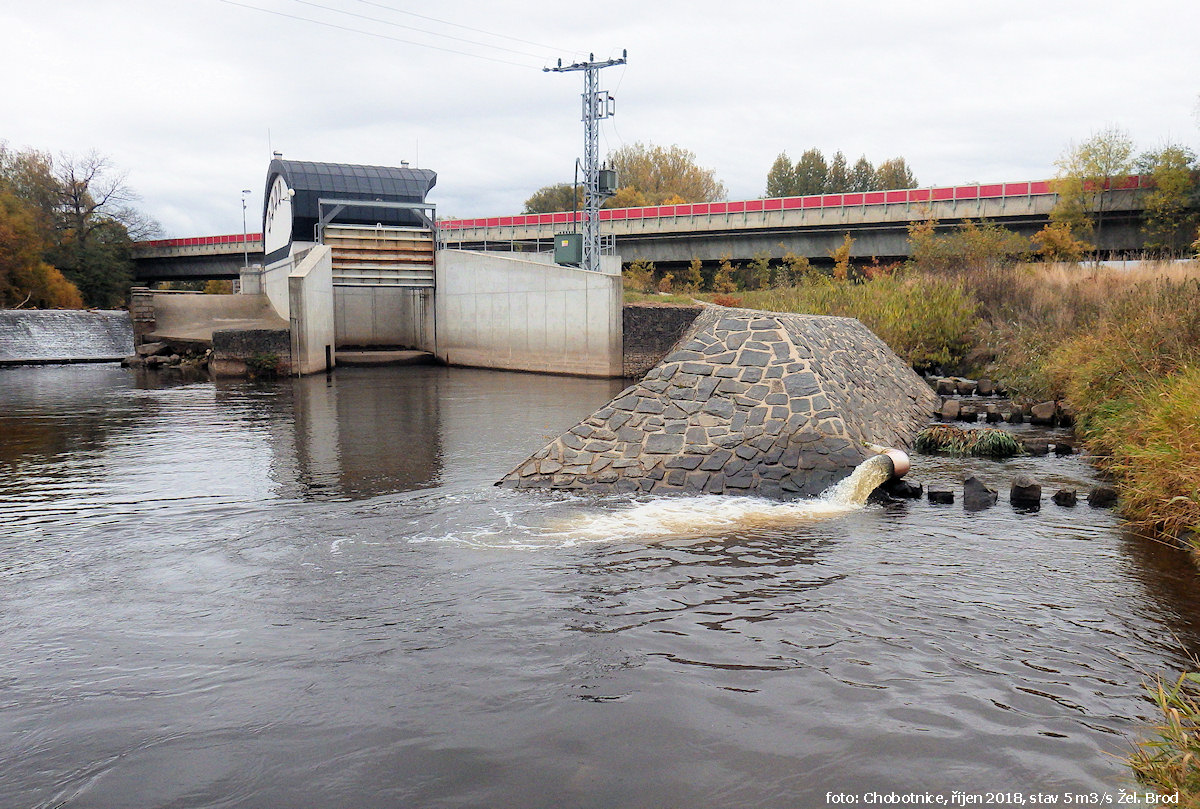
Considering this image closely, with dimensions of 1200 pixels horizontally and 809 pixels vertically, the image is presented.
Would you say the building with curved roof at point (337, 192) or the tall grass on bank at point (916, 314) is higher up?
the building with curved roof at point (337, 192)

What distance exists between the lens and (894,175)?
323 feet

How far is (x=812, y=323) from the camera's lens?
1501cm

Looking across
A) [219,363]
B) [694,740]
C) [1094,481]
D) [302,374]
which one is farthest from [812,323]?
[219,363]

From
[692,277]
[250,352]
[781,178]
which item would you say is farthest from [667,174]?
[250,352]

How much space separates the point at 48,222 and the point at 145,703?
7148 centimetres

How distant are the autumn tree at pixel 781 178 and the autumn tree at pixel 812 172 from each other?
26.9 inches

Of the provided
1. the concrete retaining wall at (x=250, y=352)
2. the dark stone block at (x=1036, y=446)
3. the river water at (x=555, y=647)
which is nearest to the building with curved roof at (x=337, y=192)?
the concrete retaining wall at (x=250, y=352)

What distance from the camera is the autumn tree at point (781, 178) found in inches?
3782

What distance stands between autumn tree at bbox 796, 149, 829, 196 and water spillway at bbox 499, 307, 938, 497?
86.9m

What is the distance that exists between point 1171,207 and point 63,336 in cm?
5783

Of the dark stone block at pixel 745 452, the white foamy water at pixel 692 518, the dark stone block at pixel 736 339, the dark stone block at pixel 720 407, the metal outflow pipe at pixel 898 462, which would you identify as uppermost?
the dark stone block at pixel 736 339

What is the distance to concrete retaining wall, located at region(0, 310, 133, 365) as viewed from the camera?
4162cm

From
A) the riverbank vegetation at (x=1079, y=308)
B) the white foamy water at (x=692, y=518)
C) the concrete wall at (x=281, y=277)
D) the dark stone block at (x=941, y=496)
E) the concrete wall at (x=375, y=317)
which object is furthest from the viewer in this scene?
the concrete wall at (x=375, y=317)

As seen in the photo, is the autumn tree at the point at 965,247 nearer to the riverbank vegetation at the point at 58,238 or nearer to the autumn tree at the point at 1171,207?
the autumn tree at the point at 1171,207
